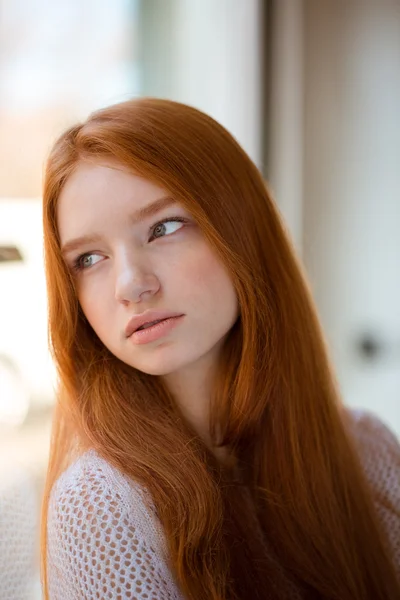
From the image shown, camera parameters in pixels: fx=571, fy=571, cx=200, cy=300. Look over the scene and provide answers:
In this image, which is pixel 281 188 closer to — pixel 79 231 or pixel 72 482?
pixel 79 231

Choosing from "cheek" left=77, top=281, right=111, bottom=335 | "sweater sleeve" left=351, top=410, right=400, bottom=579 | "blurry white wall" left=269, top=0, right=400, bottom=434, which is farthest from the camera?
"blurry white wall" left=269, top=0, right=400, bottom=434

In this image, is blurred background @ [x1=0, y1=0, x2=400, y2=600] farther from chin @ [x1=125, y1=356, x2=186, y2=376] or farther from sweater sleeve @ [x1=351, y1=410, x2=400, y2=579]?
sweater sleeve @ [x1=351, y1=410, x2=400, y2=579]

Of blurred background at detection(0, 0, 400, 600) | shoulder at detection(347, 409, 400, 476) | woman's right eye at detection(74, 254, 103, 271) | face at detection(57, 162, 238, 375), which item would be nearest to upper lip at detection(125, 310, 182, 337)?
face at detection(57, 162, 238, 375)

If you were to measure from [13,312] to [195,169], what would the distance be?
346 mm

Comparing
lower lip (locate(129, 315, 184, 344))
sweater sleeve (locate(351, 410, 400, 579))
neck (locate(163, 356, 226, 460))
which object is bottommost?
sweater sleeve (locate(351, 410, 400, 579))

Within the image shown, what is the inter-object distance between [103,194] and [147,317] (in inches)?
6.4

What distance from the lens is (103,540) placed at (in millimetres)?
657

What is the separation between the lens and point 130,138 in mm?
728

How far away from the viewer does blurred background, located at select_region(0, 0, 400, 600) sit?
848 millimetres

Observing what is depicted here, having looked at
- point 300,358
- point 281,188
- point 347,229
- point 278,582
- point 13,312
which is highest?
point 281,188

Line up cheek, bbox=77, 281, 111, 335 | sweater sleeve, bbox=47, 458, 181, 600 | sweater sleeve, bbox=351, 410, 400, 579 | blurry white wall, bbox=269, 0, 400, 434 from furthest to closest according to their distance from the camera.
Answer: blurry white wall, bbox=269, 0, 400, 434, sweater sleeve, bbox=351, 410, 400, 579, cheek, bbox=77, 281, 111, 335, sweater sleeve, bbox=47, 458, 181, 600

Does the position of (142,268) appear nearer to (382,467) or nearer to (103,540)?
(103,540)

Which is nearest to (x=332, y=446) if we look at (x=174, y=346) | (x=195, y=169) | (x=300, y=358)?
(x=300, y=358)

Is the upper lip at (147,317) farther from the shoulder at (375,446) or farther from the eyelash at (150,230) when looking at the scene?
the shoulder at (375,446)
